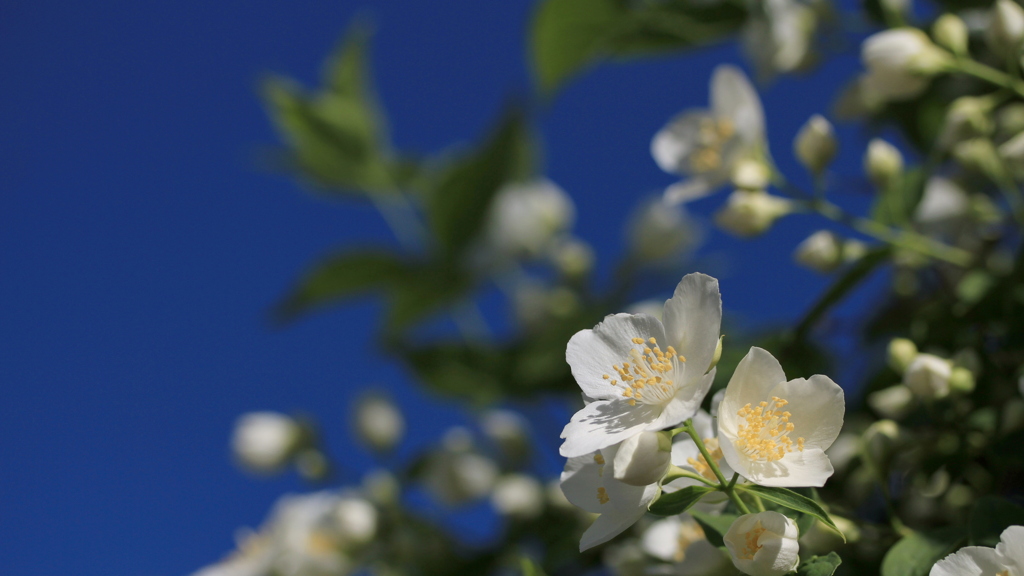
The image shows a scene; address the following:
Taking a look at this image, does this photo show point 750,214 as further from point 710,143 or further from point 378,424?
point 378,424

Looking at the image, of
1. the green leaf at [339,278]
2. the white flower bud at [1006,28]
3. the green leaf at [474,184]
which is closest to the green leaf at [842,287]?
the white flower bud at [1006,28]

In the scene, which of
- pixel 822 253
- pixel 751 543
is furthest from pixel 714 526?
pixel 822 253

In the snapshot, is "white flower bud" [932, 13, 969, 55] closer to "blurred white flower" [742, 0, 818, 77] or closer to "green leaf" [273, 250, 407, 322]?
"blurred white flower" [742, 0, 818, 77]

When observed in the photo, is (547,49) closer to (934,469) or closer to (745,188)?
(745,188)

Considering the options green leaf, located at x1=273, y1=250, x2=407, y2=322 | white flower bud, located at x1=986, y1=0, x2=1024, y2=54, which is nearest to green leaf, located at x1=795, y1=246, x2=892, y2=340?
white flower bud, located at x1=986, y1=0, x2=1024, y2=54

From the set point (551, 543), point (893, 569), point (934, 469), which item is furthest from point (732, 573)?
point (551, 543)
